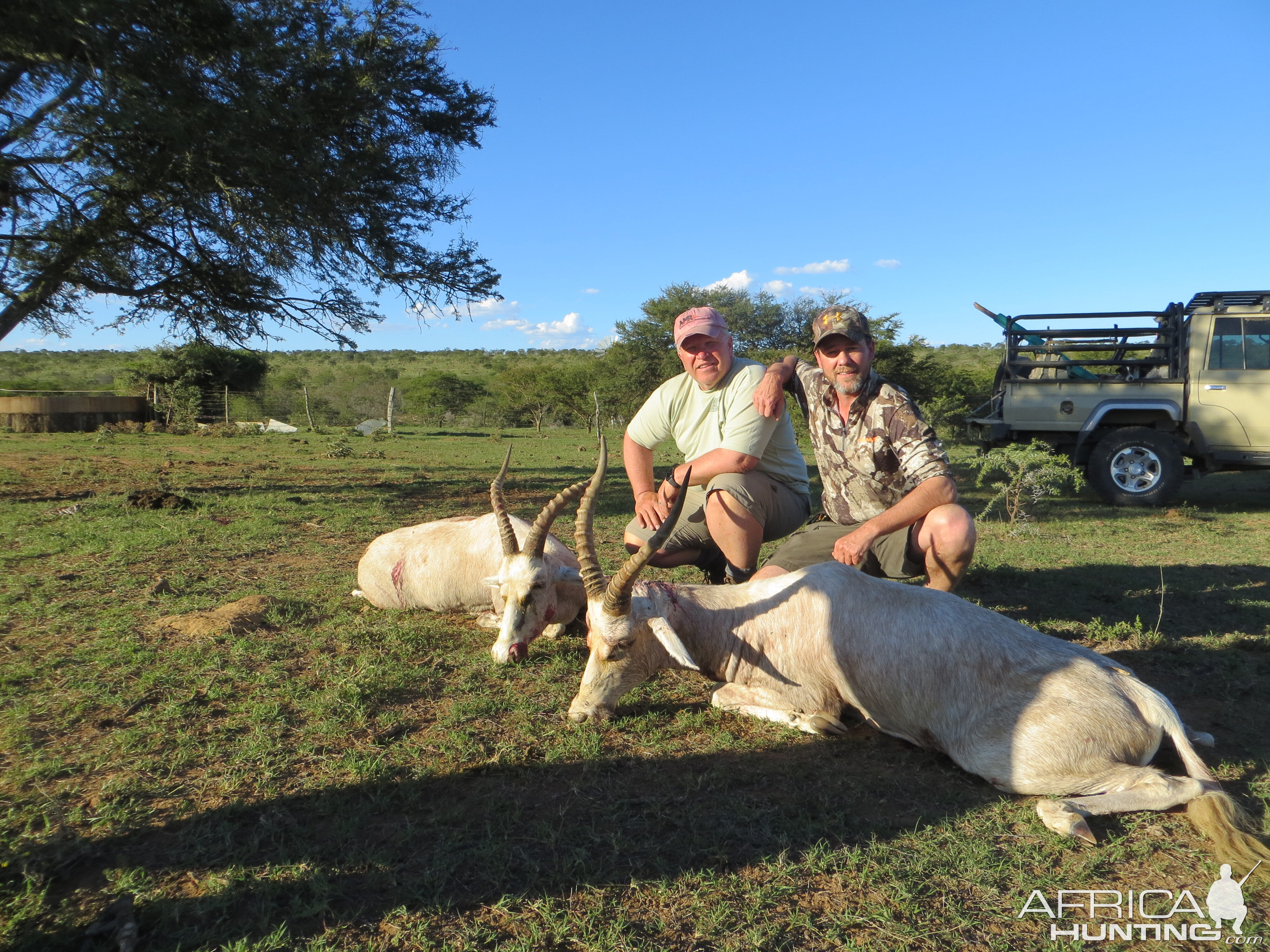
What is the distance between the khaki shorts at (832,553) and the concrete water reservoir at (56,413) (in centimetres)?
2575

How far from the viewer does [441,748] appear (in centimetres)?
370

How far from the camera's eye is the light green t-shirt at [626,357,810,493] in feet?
16.8

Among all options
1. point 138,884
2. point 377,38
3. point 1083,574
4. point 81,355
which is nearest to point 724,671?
point 138,884

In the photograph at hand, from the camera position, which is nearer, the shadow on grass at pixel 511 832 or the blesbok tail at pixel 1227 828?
the shadow on grass at pixel 511 832

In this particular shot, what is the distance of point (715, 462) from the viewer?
512 centimetres

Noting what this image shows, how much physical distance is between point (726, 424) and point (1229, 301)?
1018cm

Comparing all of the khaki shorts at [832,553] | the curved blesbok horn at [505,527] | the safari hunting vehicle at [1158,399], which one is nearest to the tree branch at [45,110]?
the curved blesbok horn at [505,527]

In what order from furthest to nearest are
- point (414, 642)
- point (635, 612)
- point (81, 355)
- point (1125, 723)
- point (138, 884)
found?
1. point (81, 355)
2. point (414, 642)
3. point (635, 612)
4. point (1125, 723)
5. point (138, 884)

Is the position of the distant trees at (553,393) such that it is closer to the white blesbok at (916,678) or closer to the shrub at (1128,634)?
the shrub at (1128,634)

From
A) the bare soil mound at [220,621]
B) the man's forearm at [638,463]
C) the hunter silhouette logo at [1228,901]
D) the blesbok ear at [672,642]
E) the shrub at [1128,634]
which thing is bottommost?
the hunter silhouette logo at [1228,901]

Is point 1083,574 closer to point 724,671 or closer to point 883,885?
point 724,671

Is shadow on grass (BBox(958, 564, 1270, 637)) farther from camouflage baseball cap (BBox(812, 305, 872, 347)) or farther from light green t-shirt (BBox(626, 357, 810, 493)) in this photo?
camouflage baseball cap (BBox(812, 305, 872, 347))

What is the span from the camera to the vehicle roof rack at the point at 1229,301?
10.9 m

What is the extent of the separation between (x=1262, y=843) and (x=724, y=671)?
7.49ft
